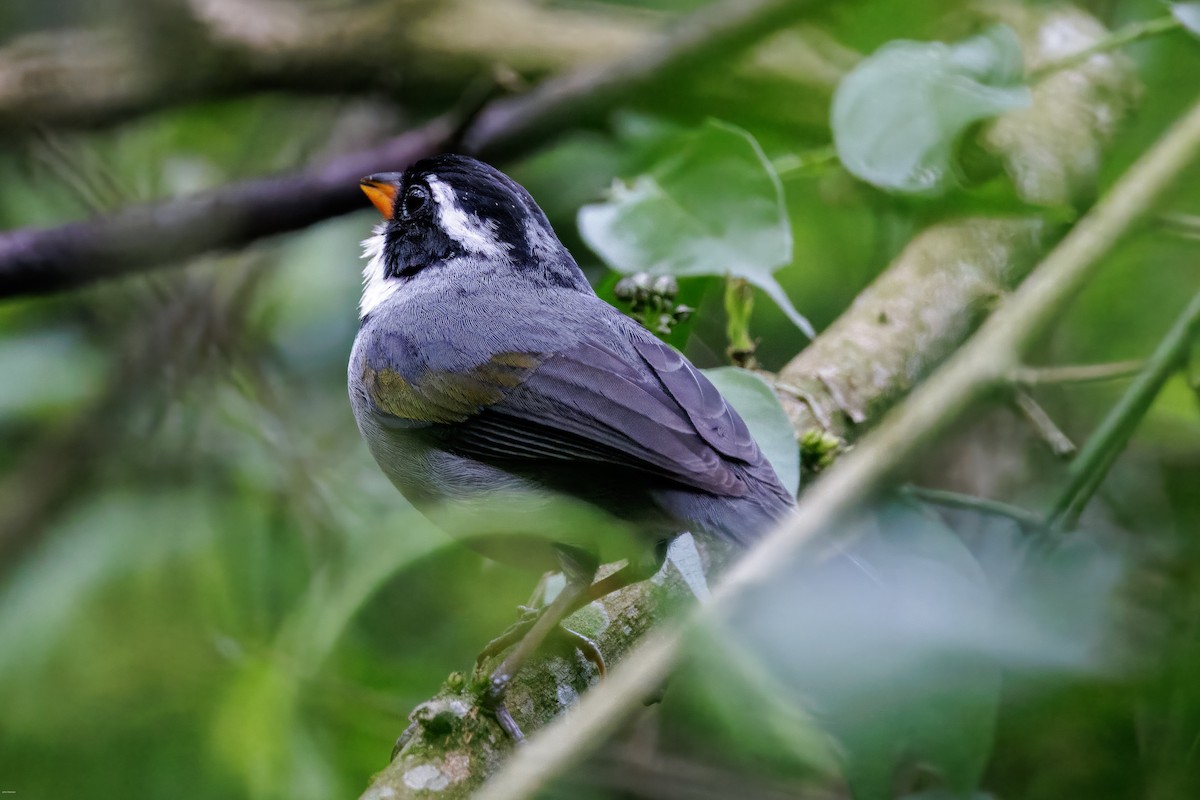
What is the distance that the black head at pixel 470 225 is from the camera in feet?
11.0

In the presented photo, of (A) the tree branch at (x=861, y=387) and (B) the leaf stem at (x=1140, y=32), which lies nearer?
(A) the tree branch at (x=861, y=387)

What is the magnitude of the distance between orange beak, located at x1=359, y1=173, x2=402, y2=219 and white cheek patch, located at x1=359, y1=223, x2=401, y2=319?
0.21 ft

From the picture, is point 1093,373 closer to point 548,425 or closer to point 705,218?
point 705,218

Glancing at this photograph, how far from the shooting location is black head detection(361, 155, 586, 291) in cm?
334

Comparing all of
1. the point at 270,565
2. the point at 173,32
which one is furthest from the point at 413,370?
the point at 173,32

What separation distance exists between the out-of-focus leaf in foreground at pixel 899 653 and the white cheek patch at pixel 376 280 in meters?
2.37

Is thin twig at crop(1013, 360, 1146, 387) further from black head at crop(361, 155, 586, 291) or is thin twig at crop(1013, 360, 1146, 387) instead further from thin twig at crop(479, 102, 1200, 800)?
black head at crop(361, 155, 586, 291)

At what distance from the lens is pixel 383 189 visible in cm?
367

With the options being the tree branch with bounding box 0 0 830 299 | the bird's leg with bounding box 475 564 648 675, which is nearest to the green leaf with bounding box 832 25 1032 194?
the bird's leg with bounding box 475 564 648 675

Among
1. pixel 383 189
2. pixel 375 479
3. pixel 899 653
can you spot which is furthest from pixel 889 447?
pixel 375 479

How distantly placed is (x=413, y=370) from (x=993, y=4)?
2729 mm

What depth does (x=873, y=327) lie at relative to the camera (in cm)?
330

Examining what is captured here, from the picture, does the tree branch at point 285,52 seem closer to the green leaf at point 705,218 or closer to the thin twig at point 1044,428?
the green leaf at point 705,218

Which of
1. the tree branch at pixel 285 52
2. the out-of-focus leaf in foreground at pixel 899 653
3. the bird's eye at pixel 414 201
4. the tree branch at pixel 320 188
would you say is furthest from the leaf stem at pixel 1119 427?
the tree branch at pixel 285 52
